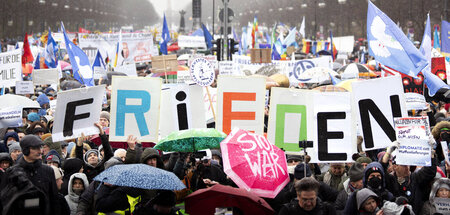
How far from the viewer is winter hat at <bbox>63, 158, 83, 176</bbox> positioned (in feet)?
A: 25.0

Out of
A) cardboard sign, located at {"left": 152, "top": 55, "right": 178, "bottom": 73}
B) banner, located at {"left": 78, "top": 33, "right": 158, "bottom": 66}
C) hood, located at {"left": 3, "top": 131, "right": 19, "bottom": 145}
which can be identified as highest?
banner, located at {"left": 78, "top": 33, "right": 158, "bottom": 66}

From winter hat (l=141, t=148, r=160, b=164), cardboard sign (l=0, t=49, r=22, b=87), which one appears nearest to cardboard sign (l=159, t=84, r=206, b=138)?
winter hat (l=141, t=148, r=160, b=164)

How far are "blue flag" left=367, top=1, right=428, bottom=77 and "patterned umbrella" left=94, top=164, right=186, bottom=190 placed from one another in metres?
3.92

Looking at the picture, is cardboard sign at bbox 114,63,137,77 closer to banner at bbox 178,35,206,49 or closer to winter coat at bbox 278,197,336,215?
banner at bbox 178,35,206,49

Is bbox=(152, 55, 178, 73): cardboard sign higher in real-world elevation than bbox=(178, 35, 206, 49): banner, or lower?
lower

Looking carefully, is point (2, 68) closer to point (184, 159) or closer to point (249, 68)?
point (184, 159)

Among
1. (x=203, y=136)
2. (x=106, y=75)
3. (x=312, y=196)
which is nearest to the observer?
(x=312, y=196)

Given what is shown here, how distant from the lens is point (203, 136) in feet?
24.1

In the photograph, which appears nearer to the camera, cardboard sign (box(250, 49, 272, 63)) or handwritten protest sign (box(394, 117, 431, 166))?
handwritten protest sign (box(394, 117, 431, 166))

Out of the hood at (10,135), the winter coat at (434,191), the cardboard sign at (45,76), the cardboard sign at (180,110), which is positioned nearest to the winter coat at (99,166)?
the cardboard sign at (180,110)

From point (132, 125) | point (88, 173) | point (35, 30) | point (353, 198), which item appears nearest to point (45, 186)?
point (88, 173)

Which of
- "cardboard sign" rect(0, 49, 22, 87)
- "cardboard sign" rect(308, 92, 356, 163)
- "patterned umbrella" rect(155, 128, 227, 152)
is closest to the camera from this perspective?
"cardboard sign" rect(308, 92, 356, 163)

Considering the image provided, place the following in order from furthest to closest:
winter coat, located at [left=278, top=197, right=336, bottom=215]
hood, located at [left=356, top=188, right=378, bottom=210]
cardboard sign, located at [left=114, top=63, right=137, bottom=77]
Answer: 1. cardboard sign, located at [left=114, top=63, right=137, bottom=77]
2. hood, located at [left=356, top=188, right=378, bottom=210]
3. winter coat, located at [left=278, top=197, right=336, bottom=215]

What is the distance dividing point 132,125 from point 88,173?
74 cm
